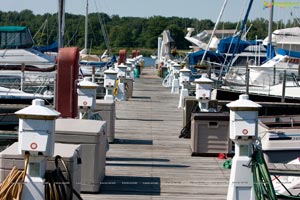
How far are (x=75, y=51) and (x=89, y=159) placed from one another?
3.19 m

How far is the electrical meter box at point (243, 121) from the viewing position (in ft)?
28.0

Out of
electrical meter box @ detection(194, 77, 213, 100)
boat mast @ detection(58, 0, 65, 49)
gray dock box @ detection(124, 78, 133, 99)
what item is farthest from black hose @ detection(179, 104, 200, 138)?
gray dock box @ detection(124, 78, 133, 99)

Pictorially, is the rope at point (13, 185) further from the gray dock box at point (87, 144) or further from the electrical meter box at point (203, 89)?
the electrical meter box at point (203, 89)

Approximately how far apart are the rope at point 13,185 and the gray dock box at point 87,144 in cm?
219

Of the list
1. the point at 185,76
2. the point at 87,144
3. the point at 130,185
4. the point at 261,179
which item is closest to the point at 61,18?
the point at 185,76

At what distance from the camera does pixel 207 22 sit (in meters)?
122

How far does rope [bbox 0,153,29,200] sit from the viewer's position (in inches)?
293

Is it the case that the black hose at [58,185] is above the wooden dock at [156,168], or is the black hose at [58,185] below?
above

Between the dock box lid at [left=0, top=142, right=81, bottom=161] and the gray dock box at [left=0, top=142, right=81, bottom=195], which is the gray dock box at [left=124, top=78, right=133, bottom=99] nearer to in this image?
the dock box lid at [left=0, top=142, right=81, bottom=161]

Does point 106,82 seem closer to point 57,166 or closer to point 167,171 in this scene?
point 167,171

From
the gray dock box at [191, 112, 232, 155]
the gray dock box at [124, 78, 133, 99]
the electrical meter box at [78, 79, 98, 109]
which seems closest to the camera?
the electrical meter box at [78, 79, 98, 109]

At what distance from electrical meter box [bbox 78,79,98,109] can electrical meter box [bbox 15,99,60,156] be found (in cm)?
494

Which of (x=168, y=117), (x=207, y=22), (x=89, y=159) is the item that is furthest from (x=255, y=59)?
(x=207, y=22)

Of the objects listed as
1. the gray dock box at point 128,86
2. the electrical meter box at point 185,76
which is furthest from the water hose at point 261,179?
the gray dock box at point 128,86
